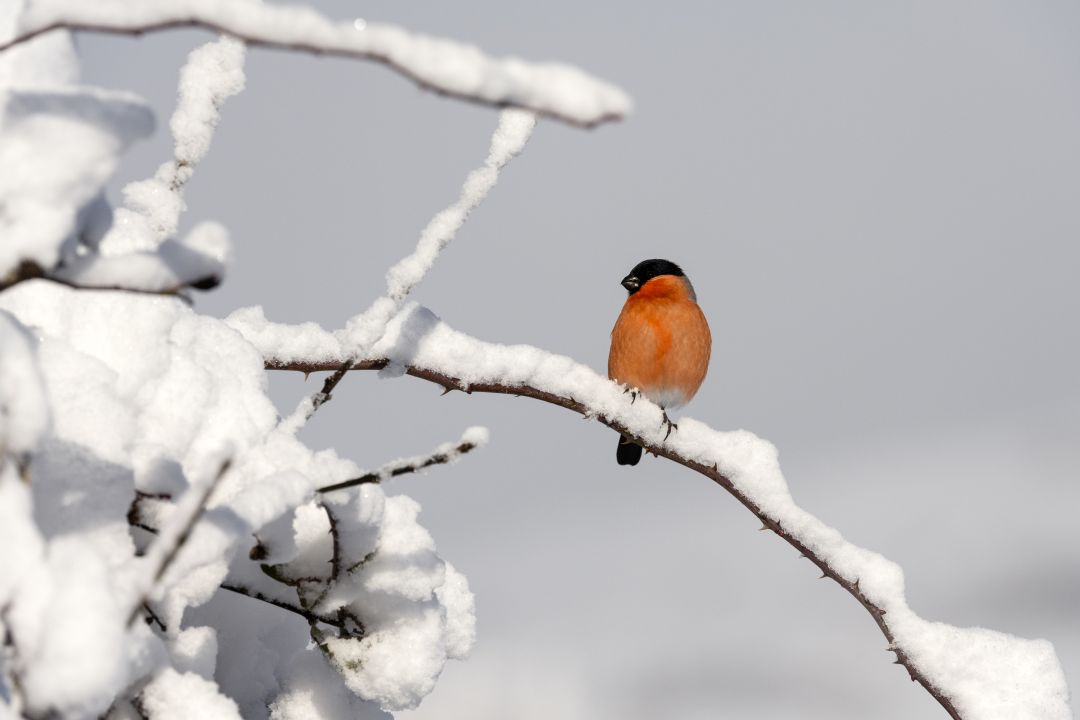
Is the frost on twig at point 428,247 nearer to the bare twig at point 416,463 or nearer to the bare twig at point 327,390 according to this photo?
the bare twig at point 327,390

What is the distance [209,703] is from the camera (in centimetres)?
134

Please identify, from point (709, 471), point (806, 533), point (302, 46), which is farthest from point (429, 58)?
point (709, 471)

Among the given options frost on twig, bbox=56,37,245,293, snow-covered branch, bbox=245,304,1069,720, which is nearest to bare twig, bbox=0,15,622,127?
frost on twig, bbox=56,37,245,293

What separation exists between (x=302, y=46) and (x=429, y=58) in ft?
0.33

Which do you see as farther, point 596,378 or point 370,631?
point 596,378

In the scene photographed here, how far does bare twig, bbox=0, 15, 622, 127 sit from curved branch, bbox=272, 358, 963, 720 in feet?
3.57

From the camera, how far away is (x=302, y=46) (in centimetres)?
84

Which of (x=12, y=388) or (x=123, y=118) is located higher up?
(x=123, y=118)

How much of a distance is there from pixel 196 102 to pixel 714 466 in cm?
128

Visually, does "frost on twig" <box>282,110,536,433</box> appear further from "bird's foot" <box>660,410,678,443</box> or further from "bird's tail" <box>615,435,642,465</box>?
"bird's tail" <box>615,435,642,465</box>

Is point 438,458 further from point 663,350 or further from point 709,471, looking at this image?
point 663,350

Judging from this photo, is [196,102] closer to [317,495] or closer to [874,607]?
[317,495]

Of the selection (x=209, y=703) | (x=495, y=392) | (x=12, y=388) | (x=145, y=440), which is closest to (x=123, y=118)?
(x=12, y=388)

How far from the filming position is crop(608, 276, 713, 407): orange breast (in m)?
6.27
